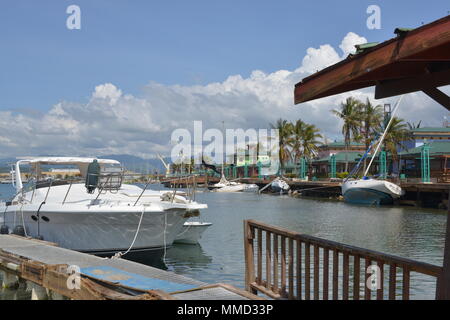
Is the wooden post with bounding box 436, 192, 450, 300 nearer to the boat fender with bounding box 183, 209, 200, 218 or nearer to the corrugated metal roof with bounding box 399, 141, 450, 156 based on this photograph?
the boat fender with bounding box 183, 209, 200, 218

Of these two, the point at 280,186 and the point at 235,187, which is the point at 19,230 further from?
the point at 235,187

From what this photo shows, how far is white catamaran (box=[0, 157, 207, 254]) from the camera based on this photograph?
1421 centimetres

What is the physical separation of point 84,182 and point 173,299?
1151 cm

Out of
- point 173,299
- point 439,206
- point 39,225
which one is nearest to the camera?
point 173,299

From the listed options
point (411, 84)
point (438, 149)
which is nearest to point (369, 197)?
point (438, 149)

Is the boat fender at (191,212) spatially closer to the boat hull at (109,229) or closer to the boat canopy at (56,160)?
the boat hull at (109,229)

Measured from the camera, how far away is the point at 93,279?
26.5 feet

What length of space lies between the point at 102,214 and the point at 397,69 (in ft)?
35.8

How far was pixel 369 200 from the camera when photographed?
1746 inches

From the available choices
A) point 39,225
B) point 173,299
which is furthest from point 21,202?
point 173,299

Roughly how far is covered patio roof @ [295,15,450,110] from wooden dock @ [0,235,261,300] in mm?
2874

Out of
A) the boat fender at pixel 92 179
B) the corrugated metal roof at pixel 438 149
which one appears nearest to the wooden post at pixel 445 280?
the boat fender at pixel 92 179
